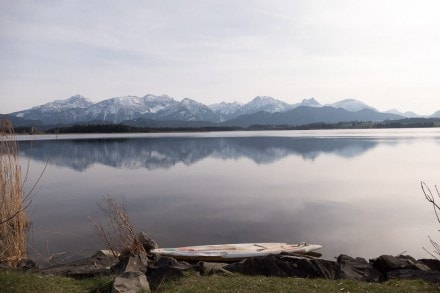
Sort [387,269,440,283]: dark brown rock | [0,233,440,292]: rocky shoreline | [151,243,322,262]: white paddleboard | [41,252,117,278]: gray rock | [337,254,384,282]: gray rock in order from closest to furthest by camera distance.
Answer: [387,269,440,283]: dark brown rock, [0,233,440,292]: rocky shoreline, [337,254,384,282]: gray rock, [41,252,117,278]: gray rock, [151,243,322,262]: white paddleboard

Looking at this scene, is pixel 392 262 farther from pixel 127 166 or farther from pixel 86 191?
pixel 127 166

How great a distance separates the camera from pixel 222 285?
868 cm

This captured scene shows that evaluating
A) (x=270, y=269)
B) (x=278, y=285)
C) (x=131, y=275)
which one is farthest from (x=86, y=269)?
(x=278, y=285)

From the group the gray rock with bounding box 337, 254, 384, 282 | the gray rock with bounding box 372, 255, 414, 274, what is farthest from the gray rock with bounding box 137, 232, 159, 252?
the gray rock with bounding box 372, 255, 414, 274

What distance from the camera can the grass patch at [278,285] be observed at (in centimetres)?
838

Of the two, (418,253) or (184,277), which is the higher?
(184,277)

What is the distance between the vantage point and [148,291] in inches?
338

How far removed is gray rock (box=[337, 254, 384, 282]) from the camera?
10.0 m

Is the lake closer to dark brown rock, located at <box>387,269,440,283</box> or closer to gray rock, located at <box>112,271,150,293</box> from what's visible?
dark brown rock, located at <box>387,269,440,283</box>

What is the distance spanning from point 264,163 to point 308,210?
891 inches

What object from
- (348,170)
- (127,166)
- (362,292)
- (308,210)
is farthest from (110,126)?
(362,292)

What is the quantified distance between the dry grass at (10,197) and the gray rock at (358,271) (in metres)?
9.27

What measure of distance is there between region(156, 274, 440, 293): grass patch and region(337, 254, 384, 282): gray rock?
94 cm

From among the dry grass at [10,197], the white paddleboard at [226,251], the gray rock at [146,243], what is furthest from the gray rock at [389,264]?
the dry grass at [10,197]
